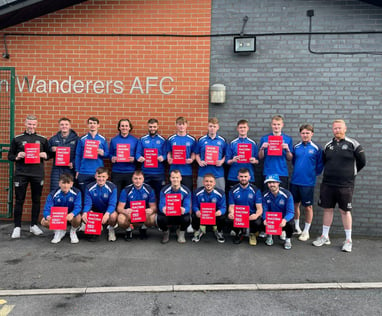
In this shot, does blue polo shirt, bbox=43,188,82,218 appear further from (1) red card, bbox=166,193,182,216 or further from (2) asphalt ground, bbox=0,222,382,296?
(1) red card, bbox=166,193,182,216

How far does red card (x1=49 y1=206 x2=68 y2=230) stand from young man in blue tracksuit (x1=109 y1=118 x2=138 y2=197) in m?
1.16

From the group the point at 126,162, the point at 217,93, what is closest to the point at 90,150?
the point at 126,162

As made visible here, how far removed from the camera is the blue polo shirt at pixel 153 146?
5.98 m

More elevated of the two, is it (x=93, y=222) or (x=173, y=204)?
(x=173, y=204)

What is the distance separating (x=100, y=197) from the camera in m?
5.45

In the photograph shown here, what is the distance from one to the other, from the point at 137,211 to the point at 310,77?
415 cm

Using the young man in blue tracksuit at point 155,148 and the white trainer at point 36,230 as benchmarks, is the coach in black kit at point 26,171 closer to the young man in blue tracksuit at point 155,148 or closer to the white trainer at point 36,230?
the white trainer at point 36,230

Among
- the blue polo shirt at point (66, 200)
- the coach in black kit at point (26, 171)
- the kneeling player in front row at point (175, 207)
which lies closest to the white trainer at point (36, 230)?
the coach in black kit at point (26, 171)

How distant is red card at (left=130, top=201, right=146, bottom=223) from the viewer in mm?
5266

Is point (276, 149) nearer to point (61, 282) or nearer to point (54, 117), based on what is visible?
point (61, 282)

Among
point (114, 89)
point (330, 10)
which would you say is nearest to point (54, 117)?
point (114, 89)

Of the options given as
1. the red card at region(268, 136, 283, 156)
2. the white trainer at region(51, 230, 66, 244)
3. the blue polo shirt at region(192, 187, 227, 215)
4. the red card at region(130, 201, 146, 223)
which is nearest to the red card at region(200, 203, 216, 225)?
the blue polo shirt at region(192, 187, 227, 215)

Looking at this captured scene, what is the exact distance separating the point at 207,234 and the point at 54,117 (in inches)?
154

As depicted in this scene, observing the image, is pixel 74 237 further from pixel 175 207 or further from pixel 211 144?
pixel 211 144
